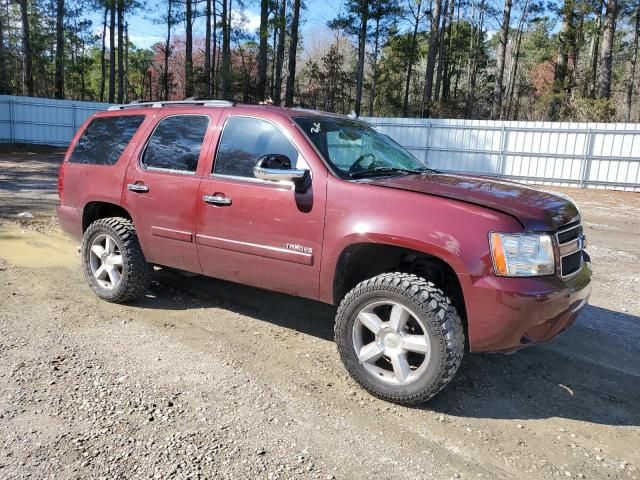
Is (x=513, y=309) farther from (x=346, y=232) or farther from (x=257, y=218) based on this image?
(x=257, y=218)

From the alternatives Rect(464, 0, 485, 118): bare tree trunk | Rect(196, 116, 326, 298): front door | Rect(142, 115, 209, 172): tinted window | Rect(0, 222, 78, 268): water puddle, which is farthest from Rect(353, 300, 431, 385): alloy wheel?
Rect(464, 0, 485, 118): bare tree trunk

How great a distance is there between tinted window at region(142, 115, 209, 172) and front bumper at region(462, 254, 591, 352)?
2.54m

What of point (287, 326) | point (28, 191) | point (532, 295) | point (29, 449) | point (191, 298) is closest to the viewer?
point (29, 449)

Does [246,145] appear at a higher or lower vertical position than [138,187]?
higher

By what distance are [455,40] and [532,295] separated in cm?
4728

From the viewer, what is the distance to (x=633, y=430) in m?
3.24

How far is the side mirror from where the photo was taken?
12.1 feet

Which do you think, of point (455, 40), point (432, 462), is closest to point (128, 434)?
point (432, 462)

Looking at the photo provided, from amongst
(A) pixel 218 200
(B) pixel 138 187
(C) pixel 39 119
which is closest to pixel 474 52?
(C) pixel 39 119

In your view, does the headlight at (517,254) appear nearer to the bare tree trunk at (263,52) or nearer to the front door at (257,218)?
the front door at (257,218)

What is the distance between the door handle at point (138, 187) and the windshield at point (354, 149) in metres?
1.54

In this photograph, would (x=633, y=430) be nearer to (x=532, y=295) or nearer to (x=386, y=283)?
(x=532, y=295)

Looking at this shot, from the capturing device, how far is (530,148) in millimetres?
19453

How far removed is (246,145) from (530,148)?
17.5 metres
